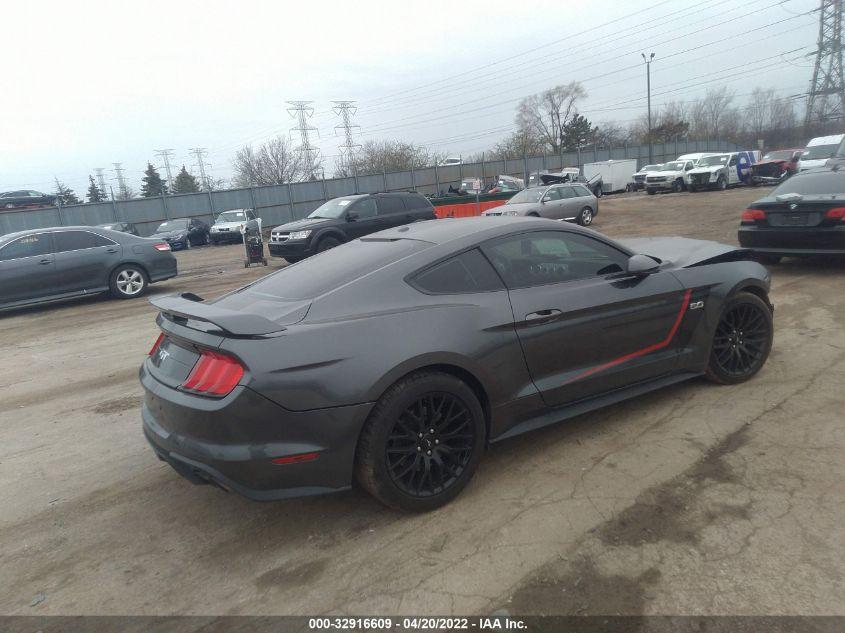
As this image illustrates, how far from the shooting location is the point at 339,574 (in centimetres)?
280

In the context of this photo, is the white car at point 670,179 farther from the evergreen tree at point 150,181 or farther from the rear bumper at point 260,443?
the evergreen tree at point 150,181

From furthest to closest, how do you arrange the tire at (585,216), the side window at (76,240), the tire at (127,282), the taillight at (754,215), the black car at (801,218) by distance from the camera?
the tire at (585,216)
the tire at (127,282)
the side window at (76,240)
the taillight at (754,215)
the black car at (801,218)

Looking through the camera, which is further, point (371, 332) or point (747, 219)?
point (747, 219)

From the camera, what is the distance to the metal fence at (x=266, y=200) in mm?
27062

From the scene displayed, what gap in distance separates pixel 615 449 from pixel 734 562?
116 centimetres

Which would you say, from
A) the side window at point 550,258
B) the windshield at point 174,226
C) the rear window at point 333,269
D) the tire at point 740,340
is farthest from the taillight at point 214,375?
the windshield at point 174,226

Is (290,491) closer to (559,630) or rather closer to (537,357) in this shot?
(559,630)

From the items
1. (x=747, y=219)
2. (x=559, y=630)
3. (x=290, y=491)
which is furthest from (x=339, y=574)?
(x=747, y=219)

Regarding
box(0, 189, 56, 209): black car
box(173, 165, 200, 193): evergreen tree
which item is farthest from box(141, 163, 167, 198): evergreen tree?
box(0, 189, 56, 209): black car

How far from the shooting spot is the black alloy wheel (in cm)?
308

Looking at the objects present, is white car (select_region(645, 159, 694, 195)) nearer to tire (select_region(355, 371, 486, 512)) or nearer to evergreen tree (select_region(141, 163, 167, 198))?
tire (select_region(355, 371, 486, 512))

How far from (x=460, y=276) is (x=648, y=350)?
1.53 metres

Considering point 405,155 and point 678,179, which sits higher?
point 405,155

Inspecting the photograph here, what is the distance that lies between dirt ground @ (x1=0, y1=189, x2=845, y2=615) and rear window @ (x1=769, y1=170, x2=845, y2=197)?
454cm
